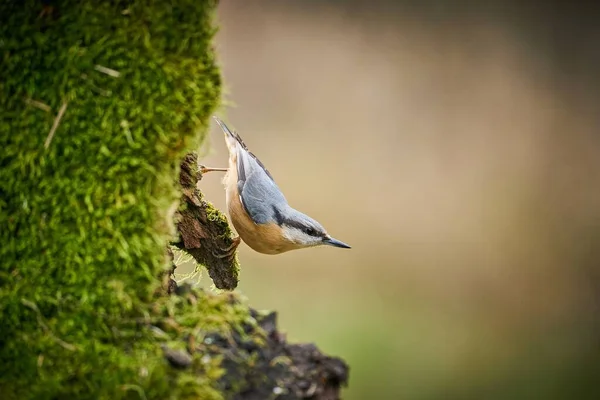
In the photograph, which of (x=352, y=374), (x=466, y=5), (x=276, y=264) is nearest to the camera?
(x=352, y=374)

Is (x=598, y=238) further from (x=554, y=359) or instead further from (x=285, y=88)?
(x=285, y=88)

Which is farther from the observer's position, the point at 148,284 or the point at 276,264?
the point at 276,264

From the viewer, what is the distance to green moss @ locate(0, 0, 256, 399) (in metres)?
1.68

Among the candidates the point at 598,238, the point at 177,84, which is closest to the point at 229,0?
the point at 598,238

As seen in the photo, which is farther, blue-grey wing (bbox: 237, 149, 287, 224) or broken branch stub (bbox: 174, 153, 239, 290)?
blue-grey wing (bbox: 237, 149, 287, 224)

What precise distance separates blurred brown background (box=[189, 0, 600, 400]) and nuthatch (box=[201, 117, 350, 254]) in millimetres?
2541

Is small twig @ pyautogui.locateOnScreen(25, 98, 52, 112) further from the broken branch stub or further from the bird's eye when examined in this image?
the bird's eye

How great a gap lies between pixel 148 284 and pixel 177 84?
53 centimetres

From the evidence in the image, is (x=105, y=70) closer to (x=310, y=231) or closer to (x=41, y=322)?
(x=41, y=322)

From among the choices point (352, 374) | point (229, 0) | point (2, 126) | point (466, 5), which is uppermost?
point (466, 5)

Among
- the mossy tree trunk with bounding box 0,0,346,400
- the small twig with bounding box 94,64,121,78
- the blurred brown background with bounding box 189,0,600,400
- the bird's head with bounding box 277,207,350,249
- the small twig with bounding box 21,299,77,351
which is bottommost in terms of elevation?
the small twig with bounding box 21,299,77,351

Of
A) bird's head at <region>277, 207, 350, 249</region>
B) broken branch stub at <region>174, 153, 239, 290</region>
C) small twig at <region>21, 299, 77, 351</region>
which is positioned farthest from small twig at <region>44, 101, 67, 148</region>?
bird's head at <region>277, 207, 350, 249</region>

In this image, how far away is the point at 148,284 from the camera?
5.71ft

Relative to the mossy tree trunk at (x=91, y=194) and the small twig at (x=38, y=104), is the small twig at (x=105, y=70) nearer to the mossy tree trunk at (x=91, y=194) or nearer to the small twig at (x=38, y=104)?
the mossy tree trunk at (x=91, y=194)
